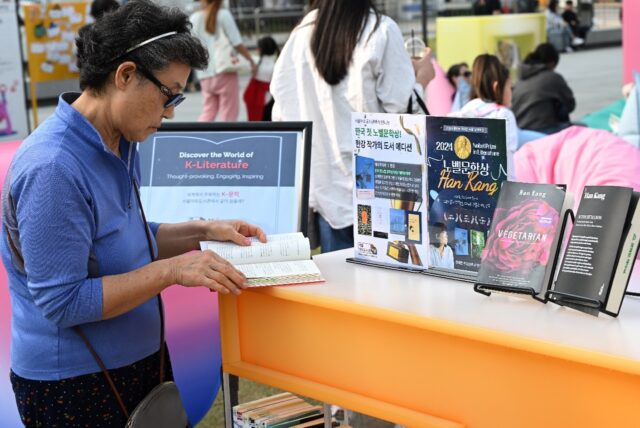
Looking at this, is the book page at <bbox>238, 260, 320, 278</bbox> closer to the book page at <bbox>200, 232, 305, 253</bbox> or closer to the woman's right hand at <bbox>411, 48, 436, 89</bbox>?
the book page at <bbox>200, 232, 305, 253</bbox>

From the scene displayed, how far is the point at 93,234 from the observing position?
2340 mm

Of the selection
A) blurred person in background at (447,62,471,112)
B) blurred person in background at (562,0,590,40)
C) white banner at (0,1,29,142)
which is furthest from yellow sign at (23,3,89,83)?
blurred person in background at (562,0,590,40)

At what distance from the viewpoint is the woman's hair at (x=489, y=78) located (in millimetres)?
6355

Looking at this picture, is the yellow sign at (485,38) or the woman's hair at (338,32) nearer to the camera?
the woman's hair at (338,32)

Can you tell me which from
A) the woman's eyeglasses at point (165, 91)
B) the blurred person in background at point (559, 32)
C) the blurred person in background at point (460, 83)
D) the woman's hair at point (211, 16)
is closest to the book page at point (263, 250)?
the woman's eyeglasses at point (165, 91)

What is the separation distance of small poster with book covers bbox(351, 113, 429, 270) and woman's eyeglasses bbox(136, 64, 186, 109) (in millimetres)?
657

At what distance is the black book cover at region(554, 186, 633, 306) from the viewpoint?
2189 mm

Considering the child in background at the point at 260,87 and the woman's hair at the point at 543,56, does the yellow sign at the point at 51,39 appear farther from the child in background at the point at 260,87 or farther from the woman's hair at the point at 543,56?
the woman's hair at the point at 543,56

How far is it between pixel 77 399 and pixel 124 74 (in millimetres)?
765

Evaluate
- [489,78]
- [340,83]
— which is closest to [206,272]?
[340,83]

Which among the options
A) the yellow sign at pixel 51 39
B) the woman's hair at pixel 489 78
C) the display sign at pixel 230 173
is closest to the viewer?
the display sign at pixel 230 173

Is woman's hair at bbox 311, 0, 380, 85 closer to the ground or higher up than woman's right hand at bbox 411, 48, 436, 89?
higher up

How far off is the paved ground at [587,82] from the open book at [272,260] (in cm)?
946

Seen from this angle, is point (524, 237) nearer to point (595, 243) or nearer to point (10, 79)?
point (595, 243)
